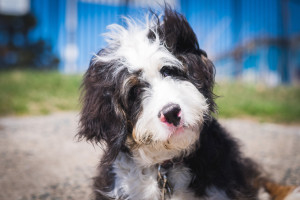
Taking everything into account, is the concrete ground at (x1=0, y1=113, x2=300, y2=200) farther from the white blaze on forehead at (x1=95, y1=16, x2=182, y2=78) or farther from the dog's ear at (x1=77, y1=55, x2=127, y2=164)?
the white blaze on forehead at (x1=95, y1=16, x2=182, y2=78)

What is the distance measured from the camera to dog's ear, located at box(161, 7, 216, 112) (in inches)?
88.3

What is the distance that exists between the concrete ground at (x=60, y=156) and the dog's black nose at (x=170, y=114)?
98 centimetres

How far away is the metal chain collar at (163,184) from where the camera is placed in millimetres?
2193

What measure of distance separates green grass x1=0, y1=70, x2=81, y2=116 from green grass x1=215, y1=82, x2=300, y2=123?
154 inches

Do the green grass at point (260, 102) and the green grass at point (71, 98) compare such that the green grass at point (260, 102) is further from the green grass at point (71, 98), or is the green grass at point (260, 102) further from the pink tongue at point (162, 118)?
the pink tongue at point (162, 118)

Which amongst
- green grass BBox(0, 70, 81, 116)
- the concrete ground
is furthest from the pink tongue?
green grass BBox(0, 70, 81, 116)

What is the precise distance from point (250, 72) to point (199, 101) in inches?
444

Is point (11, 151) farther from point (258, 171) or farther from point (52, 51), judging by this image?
point (52, 51)

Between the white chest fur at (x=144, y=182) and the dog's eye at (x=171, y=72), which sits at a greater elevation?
the dog's eye at (x=171, y=72)

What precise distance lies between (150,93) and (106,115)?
376mm

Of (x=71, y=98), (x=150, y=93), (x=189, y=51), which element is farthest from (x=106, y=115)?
(x=71, y=98)

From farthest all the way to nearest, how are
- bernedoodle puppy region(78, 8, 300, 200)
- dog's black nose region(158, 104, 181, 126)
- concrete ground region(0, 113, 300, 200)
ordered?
1. concrete ground region(0, 113, 300, 200)
2. bernedoodle puppy region(78, 8, 300, 200)
3. dog's black nose region(158, 104, 181, 126)

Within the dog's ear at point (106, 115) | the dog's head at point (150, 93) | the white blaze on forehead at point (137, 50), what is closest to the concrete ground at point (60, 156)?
the dog's ear at point (106, 115)

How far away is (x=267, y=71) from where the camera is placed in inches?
483
